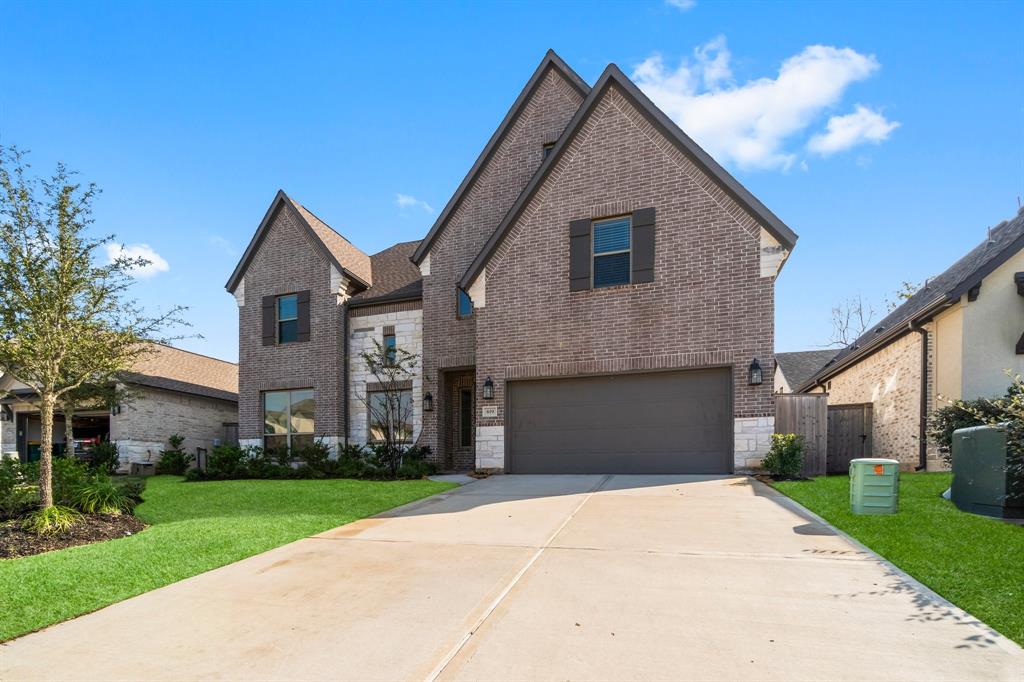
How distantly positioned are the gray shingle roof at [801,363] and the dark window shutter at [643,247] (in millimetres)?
21843

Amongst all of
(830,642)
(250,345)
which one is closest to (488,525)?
(830,642)

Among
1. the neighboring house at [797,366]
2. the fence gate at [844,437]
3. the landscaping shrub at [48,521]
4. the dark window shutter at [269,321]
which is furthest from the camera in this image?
the neighboring house at [797,366]

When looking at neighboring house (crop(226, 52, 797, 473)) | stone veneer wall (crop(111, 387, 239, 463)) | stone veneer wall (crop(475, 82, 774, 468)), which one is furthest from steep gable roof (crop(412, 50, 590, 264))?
stone veneer wall (crop(111, 387, 239, 463))

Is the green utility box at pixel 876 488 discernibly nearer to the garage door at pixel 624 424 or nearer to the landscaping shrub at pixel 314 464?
the garage door at pixel 624 424

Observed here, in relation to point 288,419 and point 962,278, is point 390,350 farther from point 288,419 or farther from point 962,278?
point 962,278

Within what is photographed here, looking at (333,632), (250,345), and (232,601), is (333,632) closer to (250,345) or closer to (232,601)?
(232,601)

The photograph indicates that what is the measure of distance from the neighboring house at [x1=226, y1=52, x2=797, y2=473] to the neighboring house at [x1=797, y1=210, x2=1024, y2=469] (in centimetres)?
450

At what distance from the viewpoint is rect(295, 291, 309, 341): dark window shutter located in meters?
16.7

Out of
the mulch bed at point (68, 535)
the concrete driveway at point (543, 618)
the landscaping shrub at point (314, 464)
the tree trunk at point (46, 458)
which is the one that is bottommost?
the landscaping shrub at point (314, 464)

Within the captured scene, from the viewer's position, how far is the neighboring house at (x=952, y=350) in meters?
11.7

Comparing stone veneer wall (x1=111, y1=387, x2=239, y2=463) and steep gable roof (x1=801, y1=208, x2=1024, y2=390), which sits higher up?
steep gable roof (x1=801, y1=208, x2=1024, y2=390)

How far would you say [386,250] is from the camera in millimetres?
20328

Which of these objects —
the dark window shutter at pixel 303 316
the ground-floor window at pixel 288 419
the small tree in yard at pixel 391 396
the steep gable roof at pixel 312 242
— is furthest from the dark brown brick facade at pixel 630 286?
the ground-floor window at pixel 288 419

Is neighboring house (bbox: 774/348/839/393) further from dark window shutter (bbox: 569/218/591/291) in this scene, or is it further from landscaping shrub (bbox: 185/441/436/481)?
landscaping shrub (bbox: 185/441/436/481)
